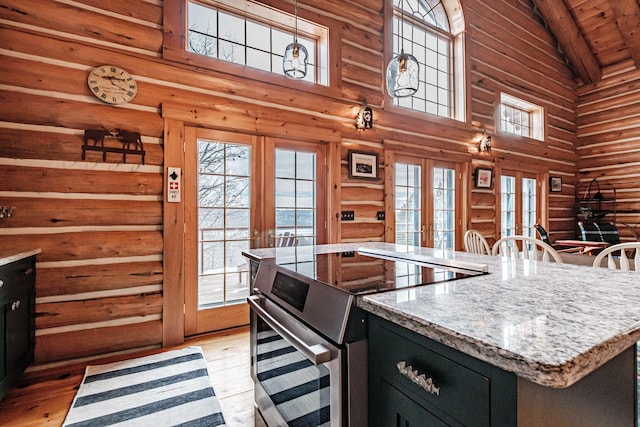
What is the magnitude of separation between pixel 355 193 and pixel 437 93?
2.41m

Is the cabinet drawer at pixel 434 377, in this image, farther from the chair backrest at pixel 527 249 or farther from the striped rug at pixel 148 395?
the chair backrest at pixel 527 249

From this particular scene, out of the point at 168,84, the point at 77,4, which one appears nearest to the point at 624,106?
the point at 168,84

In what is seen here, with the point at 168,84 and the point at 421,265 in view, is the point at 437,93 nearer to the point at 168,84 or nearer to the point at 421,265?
the point at 168,84

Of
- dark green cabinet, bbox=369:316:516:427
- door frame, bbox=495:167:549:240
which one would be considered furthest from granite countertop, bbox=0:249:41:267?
door frame, bbox=495:167:549:240

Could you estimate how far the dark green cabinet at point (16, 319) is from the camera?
1.78m

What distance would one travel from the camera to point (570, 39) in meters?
6.14

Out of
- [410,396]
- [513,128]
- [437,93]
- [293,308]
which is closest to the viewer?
[410,396]

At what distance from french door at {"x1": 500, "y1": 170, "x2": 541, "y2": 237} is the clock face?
5.49 m

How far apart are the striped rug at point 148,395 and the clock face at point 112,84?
6.78 ft

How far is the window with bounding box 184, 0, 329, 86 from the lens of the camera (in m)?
3.10

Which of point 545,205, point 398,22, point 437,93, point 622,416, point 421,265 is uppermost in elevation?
point 398,22

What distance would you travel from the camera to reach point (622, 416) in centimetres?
80

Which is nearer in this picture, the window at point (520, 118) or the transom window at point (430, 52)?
the transom window at point (430, 52)

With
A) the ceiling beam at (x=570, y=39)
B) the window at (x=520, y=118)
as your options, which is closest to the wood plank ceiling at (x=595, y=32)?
the ceiling beam at (x=570, y=39)
